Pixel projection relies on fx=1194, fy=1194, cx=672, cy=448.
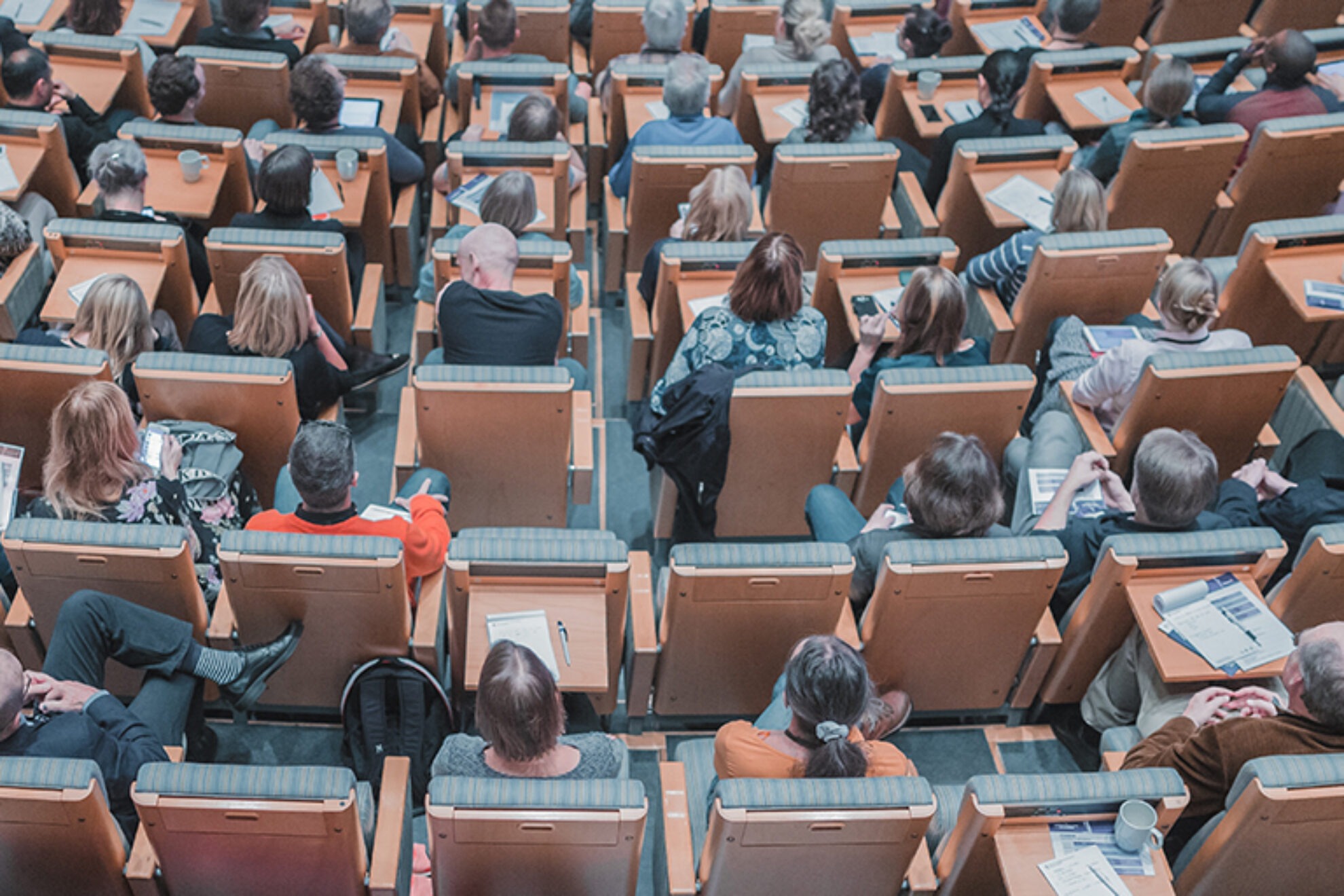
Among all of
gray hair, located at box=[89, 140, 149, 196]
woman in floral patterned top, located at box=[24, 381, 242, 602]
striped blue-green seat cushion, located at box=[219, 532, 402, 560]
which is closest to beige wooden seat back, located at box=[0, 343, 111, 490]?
woman in floral patterned top, located at box=[24, 381, 242, 602]

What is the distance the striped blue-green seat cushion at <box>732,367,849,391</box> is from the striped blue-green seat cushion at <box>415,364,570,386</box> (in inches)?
22.2

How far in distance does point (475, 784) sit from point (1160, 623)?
74.2 inches

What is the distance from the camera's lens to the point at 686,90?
5242 mm

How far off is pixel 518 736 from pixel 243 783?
0.59 meters

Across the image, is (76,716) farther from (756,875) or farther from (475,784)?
(756,875)

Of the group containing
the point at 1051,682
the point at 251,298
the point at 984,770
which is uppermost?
the point at 251,298

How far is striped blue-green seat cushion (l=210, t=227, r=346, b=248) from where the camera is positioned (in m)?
4.21

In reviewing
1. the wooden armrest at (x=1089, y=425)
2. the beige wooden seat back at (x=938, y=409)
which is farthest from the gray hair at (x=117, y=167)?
the wooden armrest at (x=1089, y=425)

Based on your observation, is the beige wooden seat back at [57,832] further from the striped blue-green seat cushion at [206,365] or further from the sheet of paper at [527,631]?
the striped blue-green seat cushion at [206,365]

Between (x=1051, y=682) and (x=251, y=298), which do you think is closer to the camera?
(x=1051, y=682)

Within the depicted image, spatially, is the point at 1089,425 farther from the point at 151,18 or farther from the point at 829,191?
the point at 151,18

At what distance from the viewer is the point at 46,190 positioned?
4891 mm

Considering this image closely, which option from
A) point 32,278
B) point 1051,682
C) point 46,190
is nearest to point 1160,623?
point 1051,682

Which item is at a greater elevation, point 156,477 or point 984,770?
point 156,477
